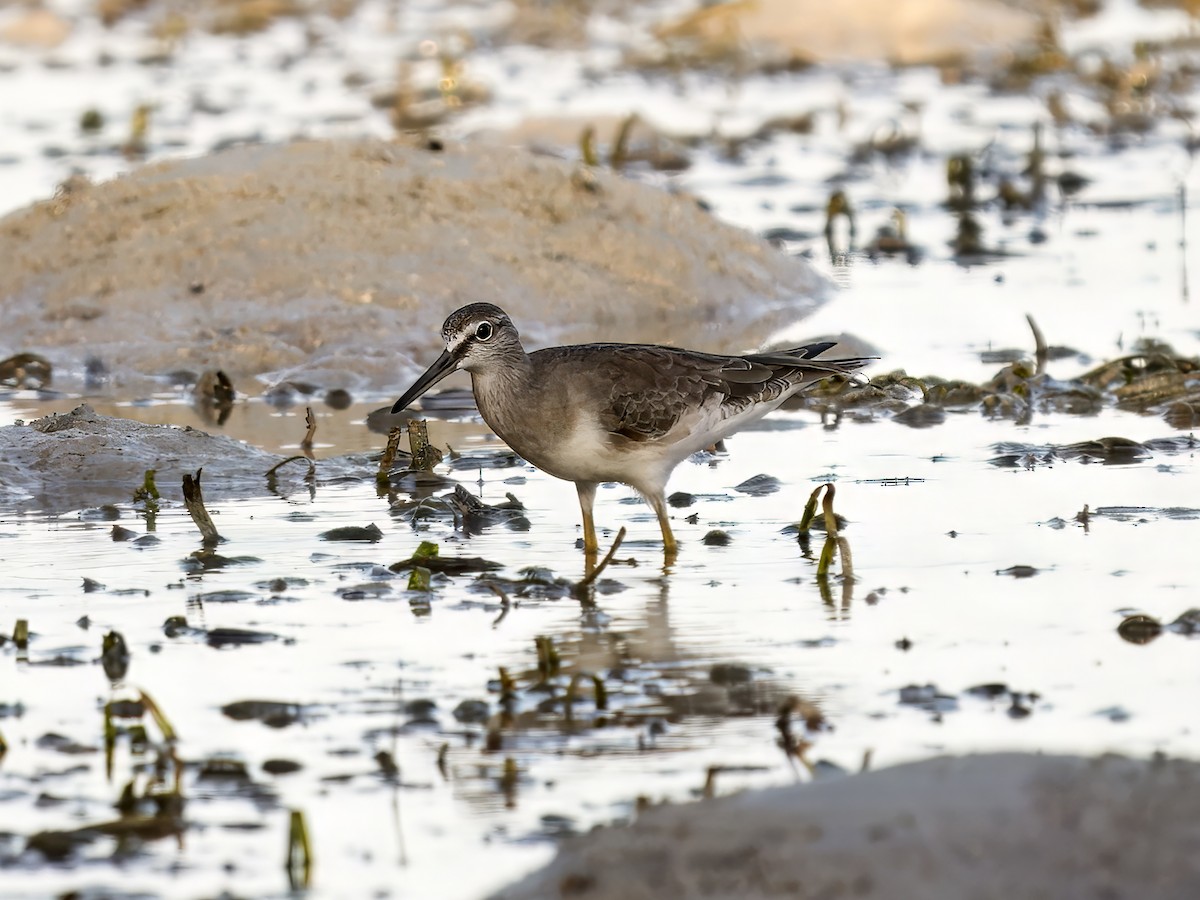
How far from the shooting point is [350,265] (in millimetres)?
12695

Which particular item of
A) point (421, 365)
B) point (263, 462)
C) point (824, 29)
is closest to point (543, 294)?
point (421, 365)

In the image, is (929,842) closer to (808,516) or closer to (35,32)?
(808,516)

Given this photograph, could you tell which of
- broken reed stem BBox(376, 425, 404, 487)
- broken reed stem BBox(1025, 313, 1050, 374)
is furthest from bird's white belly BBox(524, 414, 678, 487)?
broken reed stem BBox(1025, 313, 1050, 374)

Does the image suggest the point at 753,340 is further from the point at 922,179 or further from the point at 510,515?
the point at 922,179

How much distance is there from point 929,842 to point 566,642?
254 centimetres

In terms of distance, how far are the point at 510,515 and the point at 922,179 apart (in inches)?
399

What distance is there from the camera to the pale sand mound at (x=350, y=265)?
486 inches

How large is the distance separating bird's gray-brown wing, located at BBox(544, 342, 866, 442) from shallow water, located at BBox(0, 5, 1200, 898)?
21.0 inches

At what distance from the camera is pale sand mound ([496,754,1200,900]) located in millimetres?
4500

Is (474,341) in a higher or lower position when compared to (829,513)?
higher

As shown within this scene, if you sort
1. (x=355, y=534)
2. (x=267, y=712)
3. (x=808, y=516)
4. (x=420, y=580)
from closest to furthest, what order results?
(x=267, y=712) < (x=420, y=580) < (x=808, y=516) < (x=355, y=534)

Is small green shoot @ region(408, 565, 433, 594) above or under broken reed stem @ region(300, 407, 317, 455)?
under

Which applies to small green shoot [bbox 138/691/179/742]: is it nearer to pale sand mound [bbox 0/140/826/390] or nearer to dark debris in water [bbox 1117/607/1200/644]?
dark debris in water [bbox 1117/607/1200/644]

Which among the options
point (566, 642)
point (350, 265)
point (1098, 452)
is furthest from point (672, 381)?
point (350, 265)
